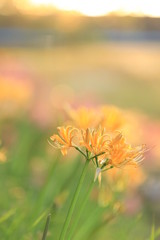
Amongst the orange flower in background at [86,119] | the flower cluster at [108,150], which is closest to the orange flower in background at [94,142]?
the flower cluster at [108,150]

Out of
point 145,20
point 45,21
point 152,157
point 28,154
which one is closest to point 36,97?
point 28,154

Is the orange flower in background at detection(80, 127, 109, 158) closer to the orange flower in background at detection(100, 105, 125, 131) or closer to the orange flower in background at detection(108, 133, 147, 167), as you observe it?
the orange flower in background at detection(108, 133, 147, 167)

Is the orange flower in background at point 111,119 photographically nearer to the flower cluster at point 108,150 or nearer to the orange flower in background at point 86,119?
the orange flower in background at point 86,119

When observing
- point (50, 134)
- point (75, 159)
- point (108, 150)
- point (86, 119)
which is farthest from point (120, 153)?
point (50, 134)

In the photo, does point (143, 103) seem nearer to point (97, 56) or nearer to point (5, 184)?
point (5, 184)

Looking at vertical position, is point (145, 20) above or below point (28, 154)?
above

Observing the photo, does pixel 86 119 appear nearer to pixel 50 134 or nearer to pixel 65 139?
pixel 65 139

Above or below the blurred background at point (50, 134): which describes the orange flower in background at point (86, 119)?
below
